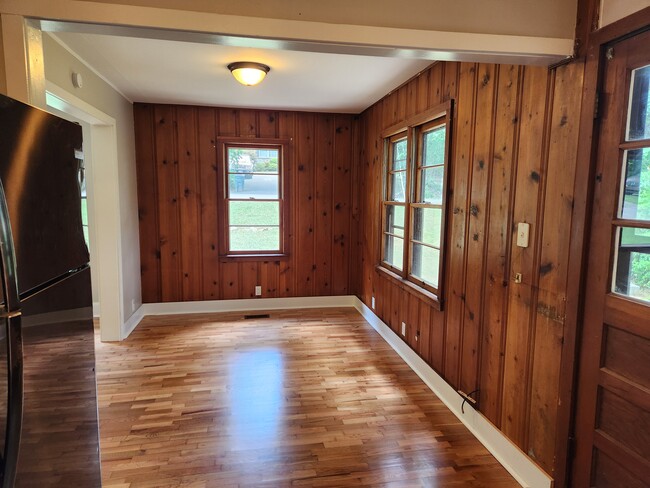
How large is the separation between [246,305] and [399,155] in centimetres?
270

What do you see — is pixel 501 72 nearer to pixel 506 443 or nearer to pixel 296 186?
pixel 506 443

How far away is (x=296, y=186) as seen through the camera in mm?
5039

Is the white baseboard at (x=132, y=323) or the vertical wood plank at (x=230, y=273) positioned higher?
the vertical wood plank at (x=230, y=273)

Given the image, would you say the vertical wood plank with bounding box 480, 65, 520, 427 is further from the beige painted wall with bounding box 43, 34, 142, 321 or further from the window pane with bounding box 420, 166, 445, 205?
the beige painted wall with bounding box 43, 34, 142, 321

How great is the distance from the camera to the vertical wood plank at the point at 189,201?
15.4 feet

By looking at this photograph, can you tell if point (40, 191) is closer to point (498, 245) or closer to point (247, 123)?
point (498, 245)

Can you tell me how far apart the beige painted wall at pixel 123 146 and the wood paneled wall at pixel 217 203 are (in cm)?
22

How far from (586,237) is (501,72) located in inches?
43.6

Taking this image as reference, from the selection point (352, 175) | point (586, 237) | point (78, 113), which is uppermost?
point (78, 113)

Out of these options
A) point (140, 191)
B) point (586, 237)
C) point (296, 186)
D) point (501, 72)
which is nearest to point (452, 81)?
point (501, 72)

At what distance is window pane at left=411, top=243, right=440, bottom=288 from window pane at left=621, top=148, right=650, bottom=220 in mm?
1599

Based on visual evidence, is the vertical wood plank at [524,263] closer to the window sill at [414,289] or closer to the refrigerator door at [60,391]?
the window sill at [414,289]

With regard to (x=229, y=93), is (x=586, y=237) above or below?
below

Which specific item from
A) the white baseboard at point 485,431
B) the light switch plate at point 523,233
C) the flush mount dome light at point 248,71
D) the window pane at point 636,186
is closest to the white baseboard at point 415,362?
the white baseboard at point 485,431
